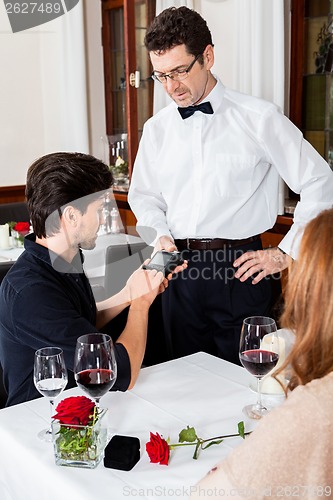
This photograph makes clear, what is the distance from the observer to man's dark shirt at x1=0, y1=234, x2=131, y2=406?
1486 millimetres

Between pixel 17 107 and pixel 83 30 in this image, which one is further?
pixel 17 107

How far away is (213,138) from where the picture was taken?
7.38 ft

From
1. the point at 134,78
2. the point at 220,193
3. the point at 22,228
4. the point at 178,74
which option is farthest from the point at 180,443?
the point at 134,78

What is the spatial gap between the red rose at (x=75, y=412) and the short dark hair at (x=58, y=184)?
57 centimetres

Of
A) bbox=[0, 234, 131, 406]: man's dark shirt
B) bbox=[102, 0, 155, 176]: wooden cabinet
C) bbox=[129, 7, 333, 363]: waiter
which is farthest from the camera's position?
bbox=[102, 0, 155, 176]: wooden cabinet

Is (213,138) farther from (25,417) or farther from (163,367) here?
(25,417)

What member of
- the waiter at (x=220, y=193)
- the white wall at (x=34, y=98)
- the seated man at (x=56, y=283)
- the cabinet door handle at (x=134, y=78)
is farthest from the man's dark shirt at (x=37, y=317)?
the white wall at (x=34, y=98)

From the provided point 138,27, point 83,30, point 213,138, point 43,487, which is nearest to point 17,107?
point 83,30

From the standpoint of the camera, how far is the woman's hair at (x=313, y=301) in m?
0.89

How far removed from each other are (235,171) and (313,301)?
1357 mm

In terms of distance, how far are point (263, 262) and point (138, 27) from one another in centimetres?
283

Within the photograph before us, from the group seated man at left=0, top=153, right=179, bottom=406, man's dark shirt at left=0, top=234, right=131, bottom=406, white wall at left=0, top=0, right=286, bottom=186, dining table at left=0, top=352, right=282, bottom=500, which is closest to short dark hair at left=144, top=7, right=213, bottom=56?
seated man at left=0, top=153, right=179, bottom=406

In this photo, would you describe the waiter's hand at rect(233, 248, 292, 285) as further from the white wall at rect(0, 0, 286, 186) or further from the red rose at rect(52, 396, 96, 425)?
the white wall at rect(0, 0, 286, 186)

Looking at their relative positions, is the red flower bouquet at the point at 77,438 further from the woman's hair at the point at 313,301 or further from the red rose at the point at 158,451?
Answer: the woman's hair at the point at 313,301
